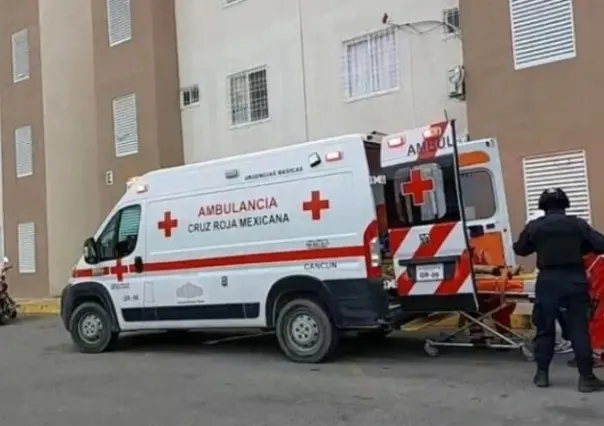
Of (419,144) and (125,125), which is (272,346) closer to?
(419,144)

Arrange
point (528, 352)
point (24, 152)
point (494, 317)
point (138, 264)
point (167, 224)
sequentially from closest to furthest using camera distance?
1. point (528, 352)
2. point (494, 317)
3. point (167, 224)
4. point (138, 264)
5. point (24, 152)

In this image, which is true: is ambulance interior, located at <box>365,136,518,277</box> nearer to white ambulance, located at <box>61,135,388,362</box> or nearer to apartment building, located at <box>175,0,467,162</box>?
white ambulance, located at <box>61,135,388,362</box>

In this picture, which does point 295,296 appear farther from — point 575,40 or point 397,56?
point 397,56

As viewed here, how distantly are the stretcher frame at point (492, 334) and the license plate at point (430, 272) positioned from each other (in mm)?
503

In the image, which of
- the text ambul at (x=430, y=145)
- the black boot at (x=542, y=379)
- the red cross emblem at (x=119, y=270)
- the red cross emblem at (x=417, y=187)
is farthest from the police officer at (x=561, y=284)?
the red cross emblem at (x=119, y=270)

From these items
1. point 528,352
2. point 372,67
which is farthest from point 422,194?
point 372,67

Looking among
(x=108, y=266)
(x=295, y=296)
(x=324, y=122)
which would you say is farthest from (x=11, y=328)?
(x=295, y=296)

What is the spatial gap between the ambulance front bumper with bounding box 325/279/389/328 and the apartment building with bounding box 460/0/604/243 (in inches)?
179

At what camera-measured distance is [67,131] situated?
23.4m

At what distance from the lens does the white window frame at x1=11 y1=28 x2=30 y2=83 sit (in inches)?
944

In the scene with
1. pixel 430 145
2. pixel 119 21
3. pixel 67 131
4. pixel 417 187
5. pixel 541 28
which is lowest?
pixel 417 187

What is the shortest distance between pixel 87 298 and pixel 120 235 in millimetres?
1167

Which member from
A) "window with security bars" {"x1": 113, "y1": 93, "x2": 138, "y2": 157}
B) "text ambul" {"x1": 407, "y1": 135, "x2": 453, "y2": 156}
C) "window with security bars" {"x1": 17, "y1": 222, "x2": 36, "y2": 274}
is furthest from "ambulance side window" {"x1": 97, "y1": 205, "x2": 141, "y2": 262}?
"window with security bars" {"x1": 17, "y1": 222, "x2": 36, "y2": 274}

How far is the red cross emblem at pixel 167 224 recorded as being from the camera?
10.8 m
